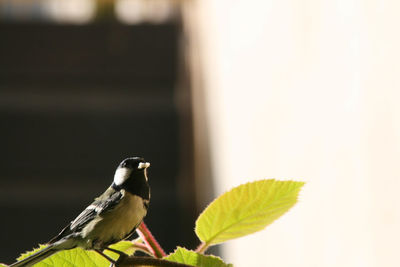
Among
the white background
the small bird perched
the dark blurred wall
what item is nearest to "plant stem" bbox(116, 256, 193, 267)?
the small bird perched

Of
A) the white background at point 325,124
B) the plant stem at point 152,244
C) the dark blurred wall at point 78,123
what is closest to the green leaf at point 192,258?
the plant stem at point 152,244

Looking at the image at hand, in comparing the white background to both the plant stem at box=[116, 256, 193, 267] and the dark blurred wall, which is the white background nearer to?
the plant stem at box=[116, 256, 193, 267]

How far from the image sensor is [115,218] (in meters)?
0.39

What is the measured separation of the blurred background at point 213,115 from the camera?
0.54 metres

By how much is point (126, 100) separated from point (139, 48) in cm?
40

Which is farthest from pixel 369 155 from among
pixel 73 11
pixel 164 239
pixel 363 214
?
pixel 73 11

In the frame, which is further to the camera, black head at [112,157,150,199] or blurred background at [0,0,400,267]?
blurred background at [0,0,400,267]

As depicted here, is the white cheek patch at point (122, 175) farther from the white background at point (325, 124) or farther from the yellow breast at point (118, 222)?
the white background at point (325, 124)

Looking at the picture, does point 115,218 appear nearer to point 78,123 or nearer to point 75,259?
point 75,259

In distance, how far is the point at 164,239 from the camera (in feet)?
9.57

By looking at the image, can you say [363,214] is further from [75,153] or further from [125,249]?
[75,153]

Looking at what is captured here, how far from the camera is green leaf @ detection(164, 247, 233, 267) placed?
15.6 inches

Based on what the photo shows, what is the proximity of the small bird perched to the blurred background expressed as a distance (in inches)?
7.7

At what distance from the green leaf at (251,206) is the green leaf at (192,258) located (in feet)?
0.12
